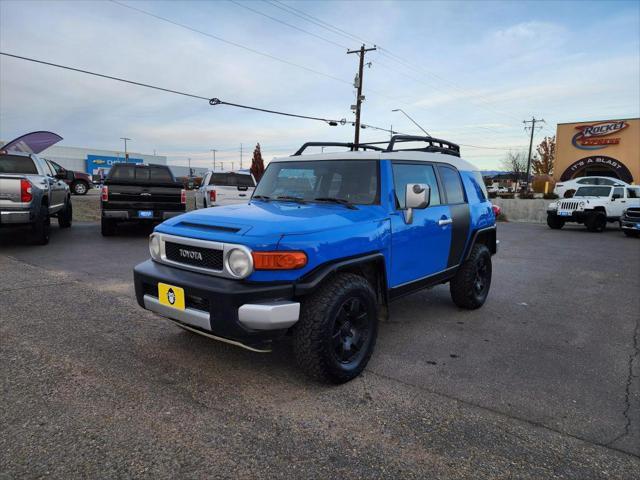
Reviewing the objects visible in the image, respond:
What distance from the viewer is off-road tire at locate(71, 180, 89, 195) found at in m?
24.8

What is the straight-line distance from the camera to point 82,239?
1027cm

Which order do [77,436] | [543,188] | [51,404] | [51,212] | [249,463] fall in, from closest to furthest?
[249,463] < [77,436] < [51,404] < [51,212] < [543,188]

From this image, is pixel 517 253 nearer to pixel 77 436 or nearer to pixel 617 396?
pixel 617 396

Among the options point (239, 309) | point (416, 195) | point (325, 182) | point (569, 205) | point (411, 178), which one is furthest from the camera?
point (569, 205)

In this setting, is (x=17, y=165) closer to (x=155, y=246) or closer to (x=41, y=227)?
(x=41, y=227)

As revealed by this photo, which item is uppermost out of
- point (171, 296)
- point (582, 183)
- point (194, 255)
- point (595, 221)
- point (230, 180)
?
point (582, 183)

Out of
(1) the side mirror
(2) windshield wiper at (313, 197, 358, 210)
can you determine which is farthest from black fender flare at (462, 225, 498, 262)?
(2) windshield wiper at (313, 197, 358, 210)

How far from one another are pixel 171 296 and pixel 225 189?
9572mm

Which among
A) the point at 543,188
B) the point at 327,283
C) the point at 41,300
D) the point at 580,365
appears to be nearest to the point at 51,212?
the point at 41,300

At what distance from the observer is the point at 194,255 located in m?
3.28

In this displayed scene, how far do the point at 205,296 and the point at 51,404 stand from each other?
1214 millimetres

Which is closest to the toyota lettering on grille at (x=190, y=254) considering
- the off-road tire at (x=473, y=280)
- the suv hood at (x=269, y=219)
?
A: the suv hood at (x=269, y=219)

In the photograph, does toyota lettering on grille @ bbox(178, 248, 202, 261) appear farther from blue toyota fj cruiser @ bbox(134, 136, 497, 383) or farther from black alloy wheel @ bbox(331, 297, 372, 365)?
black alloy wheel @ bbox(331, 297, 372, 365)

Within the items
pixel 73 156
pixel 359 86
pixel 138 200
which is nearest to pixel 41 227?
pixel 138 200
